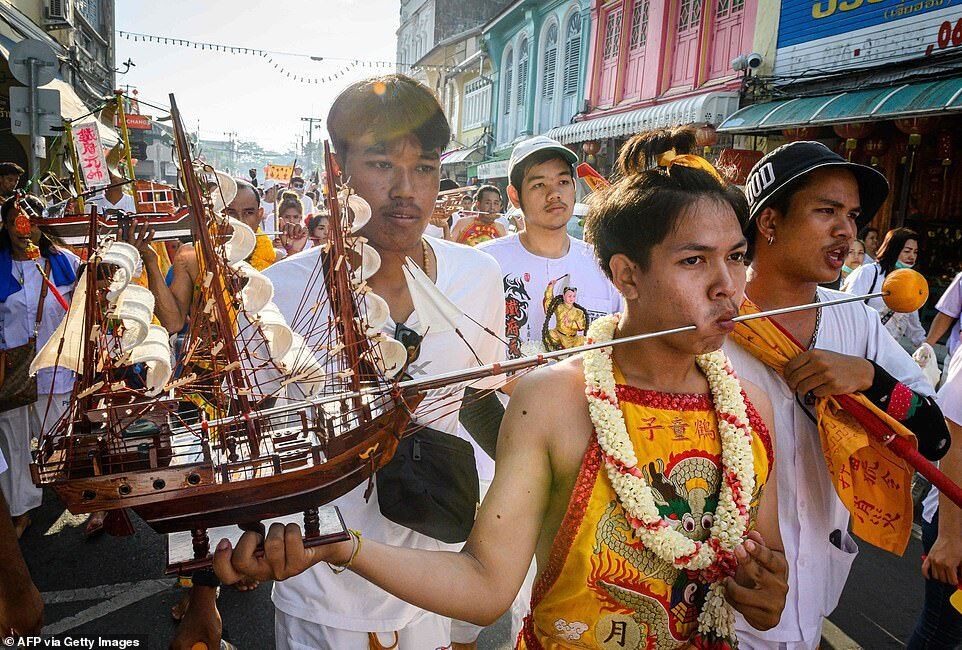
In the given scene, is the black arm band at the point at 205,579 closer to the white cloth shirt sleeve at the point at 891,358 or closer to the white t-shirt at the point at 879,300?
the white cloth shirt sleeve at the point at 891,358

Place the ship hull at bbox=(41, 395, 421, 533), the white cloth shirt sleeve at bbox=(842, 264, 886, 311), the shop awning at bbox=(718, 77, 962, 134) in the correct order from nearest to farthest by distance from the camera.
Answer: the ship hull at bbox=(41, 395, 421, 533) → the white cloth shirt sleeve at bbox=(842, 264, 886, 311) → the shop awning at bbox=(718, 77, 962, 134)

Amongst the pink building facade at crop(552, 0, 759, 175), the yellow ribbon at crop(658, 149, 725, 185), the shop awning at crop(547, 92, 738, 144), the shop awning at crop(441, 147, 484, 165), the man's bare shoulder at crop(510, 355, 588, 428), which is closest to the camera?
the man's bare shoulder at crop(510, 355, 588, 428)

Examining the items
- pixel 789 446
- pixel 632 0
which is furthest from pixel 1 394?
pixel 632 0

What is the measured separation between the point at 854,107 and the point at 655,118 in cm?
607

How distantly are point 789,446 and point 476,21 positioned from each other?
134ft

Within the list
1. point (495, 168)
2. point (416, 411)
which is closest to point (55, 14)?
point (495, 168)

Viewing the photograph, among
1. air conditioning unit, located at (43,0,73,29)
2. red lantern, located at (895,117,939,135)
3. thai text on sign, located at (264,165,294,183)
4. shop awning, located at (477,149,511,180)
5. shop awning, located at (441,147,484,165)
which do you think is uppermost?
air conditioning unit, located at (43,0,73,29)

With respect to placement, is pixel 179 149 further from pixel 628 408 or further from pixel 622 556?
pixel 622 556

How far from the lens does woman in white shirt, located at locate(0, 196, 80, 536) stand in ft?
14.5

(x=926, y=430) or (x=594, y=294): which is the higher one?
(x=594, y=294)

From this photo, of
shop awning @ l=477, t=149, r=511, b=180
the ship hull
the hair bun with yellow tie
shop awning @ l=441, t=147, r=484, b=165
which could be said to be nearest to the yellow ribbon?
the hair bun with yellow tie

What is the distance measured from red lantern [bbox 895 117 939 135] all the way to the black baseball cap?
7501 millimetres

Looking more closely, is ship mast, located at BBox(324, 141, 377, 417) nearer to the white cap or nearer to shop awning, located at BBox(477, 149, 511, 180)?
the white cap

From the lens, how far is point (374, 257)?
195 centimetres
